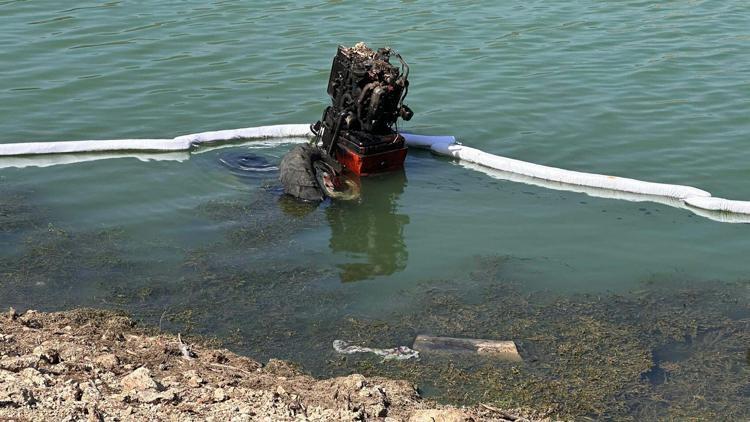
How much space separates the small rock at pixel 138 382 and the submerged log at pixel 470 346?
2723 millimetres

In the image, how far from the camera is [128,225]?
39.8 ft

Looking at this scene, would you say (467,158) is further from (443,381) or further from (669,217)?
(443,381)

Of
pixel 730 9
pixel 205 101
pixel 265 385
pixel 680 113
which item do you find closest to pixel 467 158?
pixel 680 113

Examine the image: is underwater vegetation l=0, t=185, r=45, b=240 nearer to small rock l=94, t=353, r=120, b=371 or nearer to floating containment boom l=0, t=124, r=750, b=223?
floating containment boom l=0, t=124, r=750, b=223

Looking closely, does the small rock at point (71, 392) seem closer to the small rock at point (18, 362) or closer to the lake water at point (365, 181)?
the small rock at point (18, 362)

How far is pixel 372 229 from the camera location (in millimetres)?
12383

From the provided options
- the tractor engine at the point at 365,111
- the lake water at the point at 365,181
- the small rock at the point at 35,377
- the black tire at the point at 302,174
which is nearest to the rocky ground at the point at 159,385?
the small rock at the point at 35,377

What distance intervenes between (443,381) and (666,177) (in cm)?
659

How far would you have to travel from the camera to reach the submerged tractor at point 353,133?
13.0m

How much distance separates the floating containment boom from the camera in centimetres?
1274

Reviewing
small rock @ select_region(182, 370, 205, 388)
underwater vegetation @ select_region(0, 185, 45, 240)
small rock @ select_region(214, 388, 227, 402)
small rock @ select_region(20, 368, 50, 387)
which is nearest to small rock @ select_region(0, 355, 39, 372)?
small rock @ select_region(20, 368, 50, 387)

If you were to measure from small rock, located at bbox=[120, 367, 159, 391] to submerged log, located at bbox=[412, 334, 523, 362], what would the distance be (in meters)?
2.72

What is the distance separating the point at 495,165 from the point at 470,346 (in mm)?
5488

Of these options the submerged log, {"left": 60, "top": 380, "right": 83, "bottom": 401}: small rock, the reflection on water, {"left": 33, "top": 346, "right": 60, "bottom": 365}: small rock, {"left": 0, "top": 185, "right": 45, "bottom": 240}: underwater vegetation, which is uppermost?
{"left": 60, "top": 380, "right": 83, "bottom": 401}: small rock
